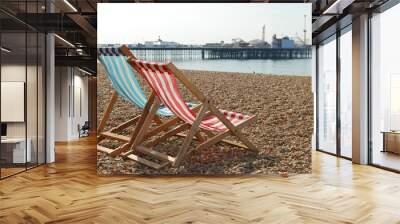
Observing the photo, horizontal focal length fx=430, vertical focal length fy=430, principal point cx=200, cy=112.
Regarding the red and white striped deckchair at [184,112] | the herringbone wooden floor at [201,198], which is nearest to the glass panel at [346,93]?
the herringbone wooden floor at [201,198]

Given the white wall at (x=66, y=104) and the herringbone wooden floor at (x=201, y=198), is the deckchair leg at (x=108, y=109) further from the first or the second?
the white wall at (x=66, y=104)

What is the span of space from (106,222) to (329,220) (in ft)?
4.95

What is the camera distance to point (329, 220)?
2918 mm

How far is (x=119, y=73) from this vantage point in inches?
203

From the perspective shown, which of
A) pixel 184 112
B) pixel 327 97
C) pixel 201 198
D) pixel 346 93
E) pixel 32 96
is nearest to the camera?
pixel 201 198

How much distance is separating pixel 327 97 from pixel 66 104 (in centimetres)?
688

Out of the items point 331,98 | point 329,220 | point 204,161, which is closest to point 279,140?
point 204,161

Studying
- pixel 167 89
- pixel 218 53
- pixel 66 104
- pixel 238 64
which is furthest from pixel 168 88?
pixel 66 104

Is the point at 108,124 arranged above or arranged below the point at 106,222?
above

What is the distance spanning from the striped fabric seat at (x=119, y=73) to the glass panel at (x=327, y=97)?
364cm

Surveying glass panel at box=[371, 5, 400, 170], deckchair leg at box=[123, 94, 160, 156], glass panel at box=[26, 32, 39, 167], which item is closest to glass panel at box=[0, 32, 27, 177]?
glass panel at box=[26, 32, 39, 167]

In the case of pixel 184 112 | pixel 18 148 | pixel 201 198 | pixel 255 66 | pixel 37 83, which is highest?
pixel 255 66

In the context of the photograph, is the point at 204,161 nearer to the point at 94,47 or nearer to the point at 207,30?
the point at 207,30

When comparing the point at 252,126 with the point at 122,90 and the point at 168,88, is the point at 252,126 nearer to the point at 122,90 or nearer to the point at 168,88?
the point at 168,88
